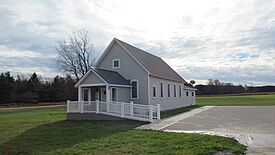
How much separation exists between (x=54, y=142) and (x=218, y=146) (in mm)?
5907

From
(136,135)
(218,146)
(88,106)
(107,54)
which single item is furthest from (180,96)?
(218,146)

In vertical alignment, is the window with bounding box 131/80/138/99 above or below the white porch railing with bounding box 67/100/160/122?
above

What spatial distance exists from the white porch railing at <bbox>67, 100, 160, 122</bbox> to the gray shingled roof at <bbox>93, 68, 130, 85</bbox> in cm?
212

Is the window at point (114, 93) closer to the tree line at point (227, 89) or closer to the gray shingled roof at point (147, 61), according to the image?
the gray shingled roof at point (147, 61)

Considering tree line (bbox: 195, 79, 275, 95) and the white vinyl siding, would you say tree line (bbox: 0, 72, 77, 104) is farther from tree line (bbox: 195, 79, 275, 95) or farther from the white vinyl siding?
tree line (bbox: 195, 79, 275, 95)

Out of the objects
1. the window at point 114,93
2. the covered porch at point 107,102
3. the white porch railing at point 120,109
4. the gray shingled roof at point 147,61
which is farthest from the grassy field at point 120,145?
the gray shingled roof at point 147,61

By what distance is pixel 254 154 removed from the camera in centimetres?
788

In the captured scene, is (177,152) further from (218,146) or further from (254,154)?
(254,154)

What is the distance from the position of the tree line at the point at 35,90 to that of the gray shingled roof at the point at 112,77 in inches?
1198

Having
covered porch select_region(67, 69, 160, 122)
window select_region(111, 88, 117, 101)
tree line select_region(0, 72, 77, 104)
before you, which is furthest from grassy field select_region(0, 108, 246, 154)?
tree line select_region(0, 72, 77, 104)

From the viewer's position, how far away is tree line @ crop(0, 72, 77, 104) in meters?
54.8

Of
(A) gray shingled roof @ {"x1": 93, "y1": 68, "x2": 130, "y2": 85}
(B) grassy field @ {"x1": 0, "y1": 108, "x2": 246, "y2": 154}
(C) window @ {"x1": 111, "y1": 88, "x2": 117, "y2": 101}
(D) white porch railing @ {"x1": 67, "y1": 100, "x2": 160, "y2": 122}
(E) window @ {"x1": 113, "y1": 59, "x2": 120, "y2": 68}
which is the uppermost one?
(E) window @ {"x1": 113, "y1": 59, "x2": 120, "y2": 68}

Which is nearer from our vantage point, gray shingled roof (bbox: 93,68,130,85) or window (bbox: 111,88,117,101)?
gray shingled roof (bbox: 93,68,130,85)

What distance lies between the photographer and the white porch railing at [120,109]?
58.6ft
